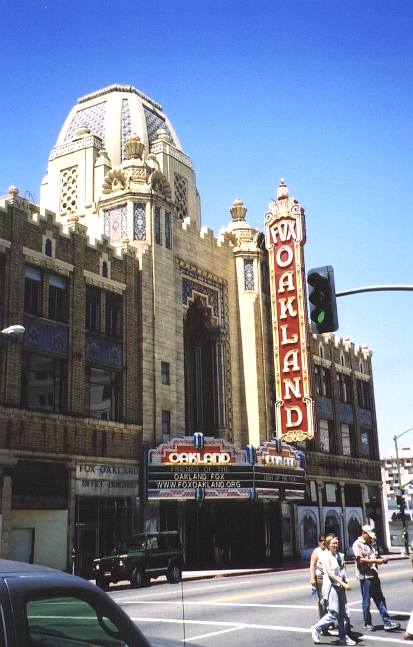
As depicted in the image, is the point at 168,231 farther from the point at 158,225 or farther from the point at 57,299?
the point at 57,299

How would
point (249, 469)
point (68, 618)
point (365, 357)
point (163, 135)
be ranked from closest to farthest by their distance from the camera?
1. point (68, 618)
2. point (249, 469)
3. point (163, 135)
4. point (365, 357)

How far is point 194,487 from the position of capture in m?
32.3

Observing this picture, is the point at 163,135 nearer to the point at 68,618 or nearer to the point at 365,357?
the point at 365,357

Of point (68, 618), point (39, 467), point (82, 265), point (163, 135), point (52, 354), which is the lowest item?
point (68, 618)

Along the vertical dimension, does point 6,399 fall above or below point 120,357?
below

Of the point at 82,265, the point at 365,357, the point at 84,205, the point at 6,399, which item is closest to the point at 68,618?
the point at 6,399

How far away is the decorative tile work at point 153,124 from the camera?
1795 inches

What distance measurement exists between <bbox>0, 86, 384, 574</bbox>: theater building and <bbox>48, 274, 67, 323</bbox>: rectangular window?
0.07 m

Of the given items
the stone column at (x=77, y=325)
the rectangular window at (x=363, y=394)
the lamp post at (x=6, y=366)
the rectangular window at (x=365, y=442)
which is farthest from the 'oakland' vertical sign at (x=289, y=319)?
the rectangular window at (x=363, y=394)

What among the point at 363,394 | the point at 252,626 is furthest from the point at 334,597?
the point at 363,394

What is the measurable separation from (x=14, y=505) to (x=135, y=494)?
674 cm

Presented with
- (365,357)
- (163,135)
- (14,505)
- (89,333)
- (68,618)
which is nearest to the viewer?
(68,618)

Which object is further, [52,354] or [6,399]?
[52,354]

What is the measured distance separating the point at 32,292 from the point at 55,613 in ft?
86.6
